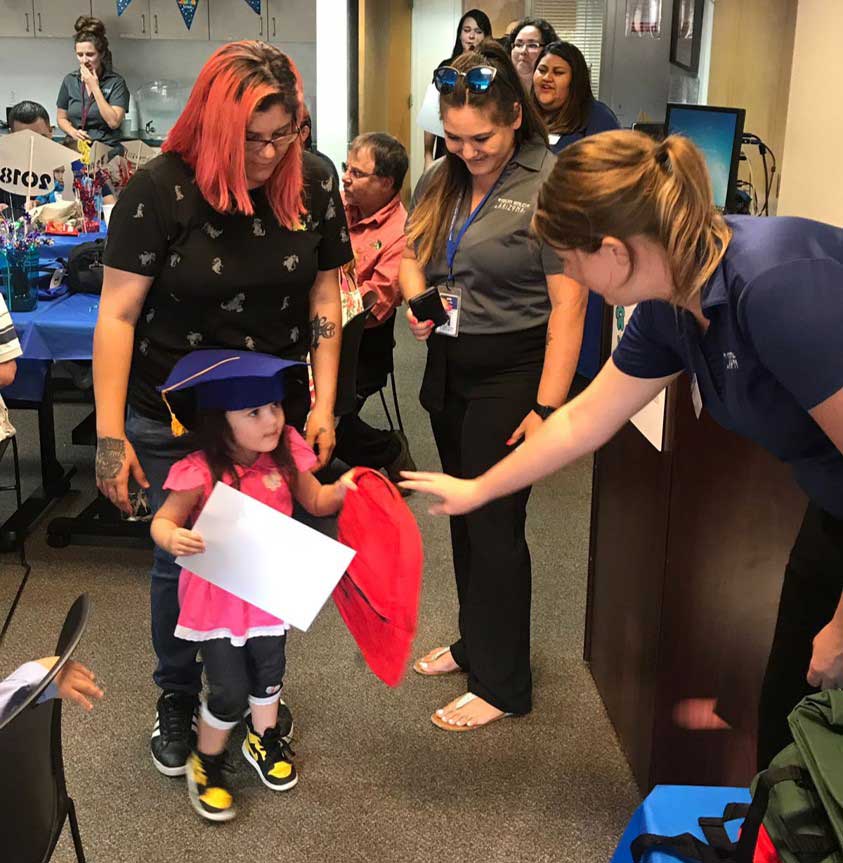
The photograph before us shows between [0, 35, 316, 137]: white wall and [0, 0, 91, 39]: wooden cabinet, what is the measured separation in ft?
0.35

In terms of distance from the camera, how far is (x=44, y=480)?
140 inches

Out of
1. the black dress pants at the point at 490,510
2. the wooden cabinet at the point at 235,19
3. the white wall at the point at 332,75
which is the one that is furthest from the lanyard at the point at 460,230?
the wooden cabinet at the point at 235,19

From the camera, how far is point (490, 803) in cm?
203

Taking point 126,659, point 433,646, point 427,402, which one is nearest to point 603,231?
point 427,402

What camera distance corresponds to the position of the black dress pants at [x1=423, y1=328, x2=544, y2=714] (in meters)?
2.07

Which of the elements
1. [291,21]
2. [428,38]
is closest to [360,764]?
[428,38]

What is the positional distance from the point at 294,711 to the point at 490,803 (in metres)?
0.54

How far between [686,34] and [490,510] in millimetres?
4720

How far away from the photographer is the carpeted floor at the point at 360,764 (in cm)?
191

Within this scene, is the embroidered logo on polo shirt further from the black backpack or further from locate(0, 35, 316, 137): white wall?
locate(0, 35, 316, 137): white wall

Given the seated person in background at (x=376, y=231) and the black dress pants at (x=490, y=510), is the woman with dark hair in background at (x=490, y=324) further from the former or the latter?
the seated person in background at (x=376, y=231)

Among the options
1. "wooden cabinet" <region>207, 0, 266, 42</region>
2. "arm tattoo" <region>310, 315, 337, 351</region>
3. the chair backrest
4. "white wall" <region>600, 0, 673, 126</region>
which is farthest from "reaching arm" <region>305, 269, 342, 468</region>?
"wooden cabinet" <region>207, 0, 266, 42</region>

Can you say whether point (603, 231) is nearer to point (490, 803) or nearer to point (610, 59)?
point (490, 803)

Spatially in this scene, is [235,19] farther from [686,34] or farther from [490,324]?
[490,324]
